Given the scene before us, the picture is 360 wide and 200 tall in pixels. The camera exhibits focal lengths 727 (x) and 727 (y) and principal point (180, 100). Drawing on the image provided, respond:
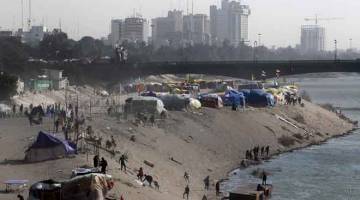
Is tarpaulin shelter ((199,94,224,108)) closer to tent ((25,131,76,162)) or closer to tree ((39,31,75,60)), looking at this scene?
tent ((25,131,76,162))

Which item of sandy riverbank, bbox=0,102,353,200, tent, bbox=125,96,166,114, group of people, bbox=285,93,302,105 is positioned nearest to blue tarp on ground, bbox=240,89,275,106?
sandy riverbank, bbox=0,102,353,200

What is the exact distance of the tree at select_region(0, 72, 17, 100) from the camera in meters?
58.0

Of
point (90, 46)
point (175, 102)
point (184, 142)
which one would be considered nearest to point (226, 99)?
point (175, 102)

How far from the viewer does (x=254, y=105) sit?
2571 inches

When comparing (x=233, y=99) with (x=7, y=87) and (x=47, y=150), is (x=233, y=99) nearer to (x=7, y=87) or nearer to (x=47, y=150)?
(x=7, y=87)

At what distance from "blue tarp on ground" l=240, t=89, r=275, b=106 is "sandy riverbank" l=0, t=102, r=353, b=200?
108cm

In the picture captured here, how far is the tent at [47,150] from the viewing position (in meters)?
29.7

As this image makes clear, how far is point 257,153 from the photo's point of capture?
47.6m

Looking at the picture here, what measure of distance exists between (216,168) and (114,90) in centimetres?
5011

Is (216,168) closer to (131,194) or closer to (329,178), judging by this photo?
(329,178)

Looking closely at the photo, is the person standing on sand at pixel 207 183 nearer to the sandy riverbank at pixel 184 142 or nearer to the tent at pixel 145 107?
the sandy riverbank at pixel 184 142

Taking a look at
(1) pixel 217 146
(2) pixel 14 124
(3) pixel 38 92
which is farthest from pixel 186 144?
(3) pixel 38 92

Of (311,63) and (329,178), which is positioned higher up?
(311,63)

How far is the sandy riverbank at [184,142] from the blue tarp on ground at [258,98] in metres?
1.08
